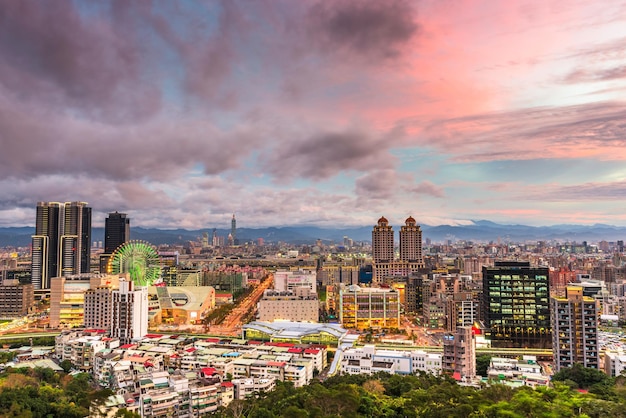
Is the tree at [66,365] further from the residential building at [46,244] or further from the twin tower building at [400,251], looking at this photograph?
the twin tower building at [400,251]

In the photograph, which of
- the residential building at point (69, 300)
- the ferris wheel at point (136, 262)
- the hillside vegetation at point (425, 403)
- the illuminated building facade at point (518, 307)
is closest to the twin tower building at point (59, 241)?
Result: the ferris wheel at point (136, 262)

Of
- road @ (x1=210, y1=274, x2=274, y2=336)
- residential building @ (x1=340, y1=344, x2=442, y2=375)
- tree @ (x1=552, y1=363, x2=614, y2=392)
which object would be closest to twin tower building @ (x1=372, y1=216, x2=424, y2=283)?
road @ (x1=210, y1=274, x2=274, y2=336)

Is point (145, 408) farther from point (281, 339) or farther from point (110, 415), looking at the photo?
point (281, 339)

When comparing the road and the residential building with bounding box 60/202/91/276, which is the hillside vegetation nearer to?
the road

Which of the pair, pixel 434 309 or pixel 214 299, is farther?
pixel 214 299

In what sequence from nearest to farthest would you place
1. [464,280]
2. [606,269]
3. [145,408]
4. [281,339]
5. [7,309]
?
[145,408] < [281,339] < [7,309] < [464,280] < [606,269]

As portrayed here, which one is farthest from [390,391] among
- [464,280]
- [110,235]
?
[110,235]

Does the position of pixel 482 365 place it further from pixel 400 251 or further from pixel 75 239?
pixel 75 239
